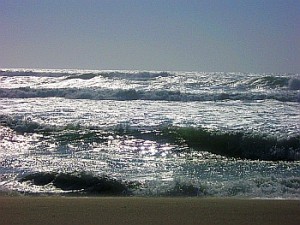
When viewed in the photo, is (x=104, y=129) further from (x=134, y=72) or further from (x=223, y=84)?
(x=134, y=72)

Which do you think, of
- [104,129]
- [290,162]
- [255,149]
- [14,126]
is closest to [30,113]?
[14,126]

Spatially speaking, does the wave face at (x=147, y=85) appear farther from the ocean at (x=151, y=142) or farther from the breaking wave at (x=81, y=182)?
the breaking wave at (x=81, y=182)

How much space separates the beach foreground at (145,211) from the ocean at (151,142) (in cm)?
74

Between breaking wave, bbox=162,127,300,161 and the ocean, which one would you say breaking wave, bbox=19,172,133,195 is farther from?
breaking wave, bbox=162,127,300,161

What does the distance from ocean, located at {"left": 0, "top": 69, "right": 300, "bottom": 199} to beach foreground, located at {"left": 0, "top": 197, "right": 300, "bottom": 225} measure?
74cm

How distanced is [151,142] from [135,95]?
9.05 metres

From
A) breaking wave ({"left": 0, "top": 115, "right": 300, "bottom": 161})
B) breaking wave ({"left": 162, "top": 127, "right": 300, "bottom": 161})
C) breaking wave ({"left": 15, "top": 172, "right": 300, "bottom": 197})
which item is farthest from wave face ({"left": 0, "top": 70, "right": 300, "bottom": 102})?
breaking wave ({"left": 15, "top": 172, "right": 300, "bottom": 197})

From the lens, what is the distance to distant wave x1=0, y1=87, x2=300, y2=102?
1798 cm

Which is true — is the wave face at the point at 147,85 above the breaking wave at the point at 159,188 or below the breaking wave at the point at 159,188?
above

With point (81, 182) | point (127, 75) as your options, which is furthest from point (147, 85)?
point (81, 182)

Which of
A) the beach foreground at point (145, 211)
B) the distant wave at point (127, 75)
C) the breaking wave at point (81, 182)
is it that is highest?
the distant wave at point (127, 75)

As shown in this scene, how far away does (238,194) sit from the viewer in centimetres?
596

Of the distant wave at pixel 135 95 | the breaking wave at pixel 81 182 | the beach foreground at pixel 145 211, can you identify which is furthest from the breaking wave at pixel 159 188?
the distant wave at pixel 135 95

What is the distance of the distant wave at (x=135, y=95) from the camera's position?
A: 17984 mm
